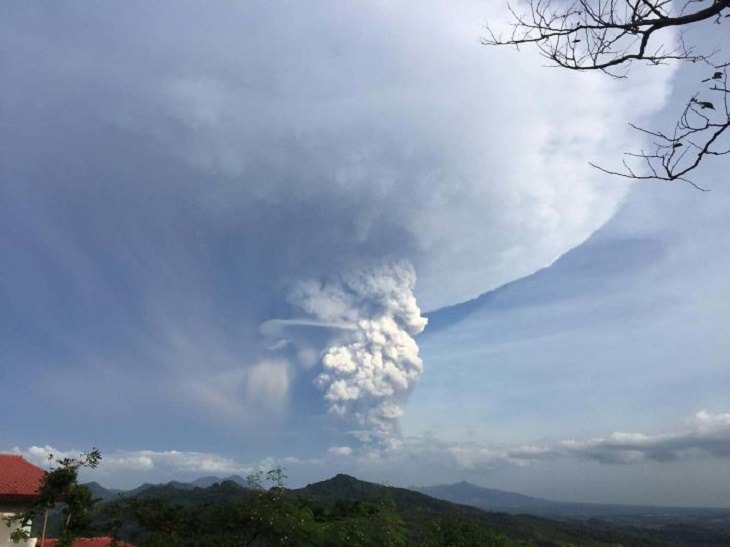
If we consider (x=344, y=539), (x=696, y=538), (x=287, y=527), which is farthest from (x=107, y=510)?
(x=696, y=538)

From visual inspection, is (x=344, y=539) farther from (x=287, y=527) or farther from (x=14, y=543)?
(x=14, y=543)

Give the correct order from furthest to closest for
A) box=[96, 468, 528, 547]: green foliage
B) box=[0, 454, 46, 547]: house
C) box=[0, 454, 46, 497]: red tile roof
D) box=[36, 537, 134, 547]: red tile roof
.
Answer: box=[36, 537, 134, 547]: red tile roof
box=[0, 454, 46, 497]: red tile roof
box=[0, 454, 46, 547]: house
box=[96, 468, 528, 547]: green foliage

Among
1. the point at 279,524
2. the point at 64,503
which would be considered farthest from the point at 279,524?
the point at 64,503

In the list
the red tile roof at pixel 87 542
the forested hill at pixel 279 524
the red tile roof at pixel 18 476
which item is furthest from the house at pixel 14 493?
the forested hill at pixel 279 524

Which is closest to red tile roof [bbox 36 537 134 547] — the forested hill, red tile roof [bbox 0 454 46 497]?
the forested hill

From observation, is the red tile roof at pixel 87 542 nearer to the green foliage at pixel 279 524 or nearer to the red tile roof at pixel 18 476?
the green foliage at pixel 279 524

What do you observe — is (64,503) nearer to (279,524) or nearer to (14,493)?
(14,493)

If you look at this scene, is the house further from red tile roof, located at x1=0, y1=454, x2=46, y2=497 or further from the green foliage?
the green foliage
